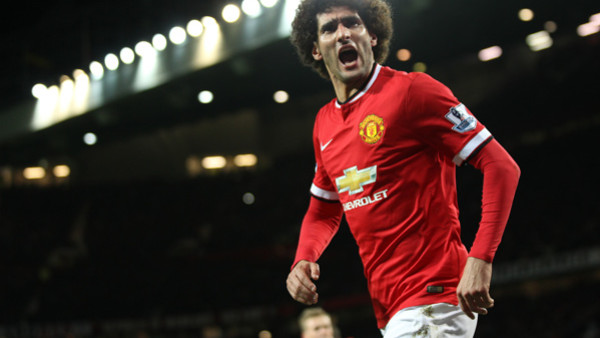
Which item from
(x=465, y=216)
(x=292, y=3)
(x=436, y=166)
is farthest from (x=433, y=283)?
(x=465, y=216)

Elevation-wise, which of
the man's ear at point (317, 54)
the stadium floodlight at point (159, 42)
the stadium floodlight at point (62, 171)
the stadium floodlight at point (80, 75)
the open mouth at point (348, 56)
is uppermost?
the stadium floodlight at point (62, 171)

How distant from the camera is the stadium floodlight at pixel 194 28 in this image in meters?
10.2

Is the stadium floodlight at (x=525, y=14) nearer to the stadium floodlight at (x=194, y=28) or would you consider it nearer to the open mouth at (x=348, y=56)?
the stadium floodlight at (x=194, y=28)

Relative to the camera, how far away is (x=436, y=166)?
2.03 metres

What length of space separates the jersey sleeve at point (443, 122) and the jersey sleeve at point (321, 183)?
1.60ft

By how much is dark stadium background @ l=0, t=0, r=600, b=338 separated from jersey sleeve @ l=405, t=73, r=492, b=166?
626 centimetres

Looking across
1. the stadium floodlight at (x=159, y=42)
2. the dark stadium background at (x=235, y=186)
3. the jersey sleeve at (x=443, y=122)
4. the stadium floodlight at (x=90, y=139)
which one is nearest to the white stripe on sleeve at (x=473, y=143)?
the jersey sleeve at (x=443, y=122)

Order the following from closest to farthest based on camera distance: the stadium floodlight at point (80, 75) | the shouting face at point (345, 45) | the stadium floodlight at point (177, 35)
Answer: the shouting face at point (345, 45)
the stadium floodlight at point (177, 35)
the stadium floodlight at point (80, 75)

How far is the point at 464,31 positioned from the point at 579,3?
165 cm

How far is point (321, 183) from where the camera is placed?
2412 millimetres

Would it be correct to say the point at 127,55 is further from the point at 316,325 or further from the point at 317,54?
the point at 317,54

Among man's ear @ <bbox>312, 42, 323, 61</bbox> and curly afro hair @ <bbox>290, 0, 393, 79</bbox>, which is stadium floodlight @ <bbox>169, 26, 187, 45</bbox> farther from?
man's ear @ <bbox>312, 42, 323, 61</bbox>

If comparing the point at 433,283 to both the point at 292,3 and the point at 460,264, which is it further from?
the point at 292,3

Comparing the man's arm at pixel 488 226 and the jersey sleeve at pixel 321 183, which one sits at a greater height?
the jersey sleeve at pixel 321 183
